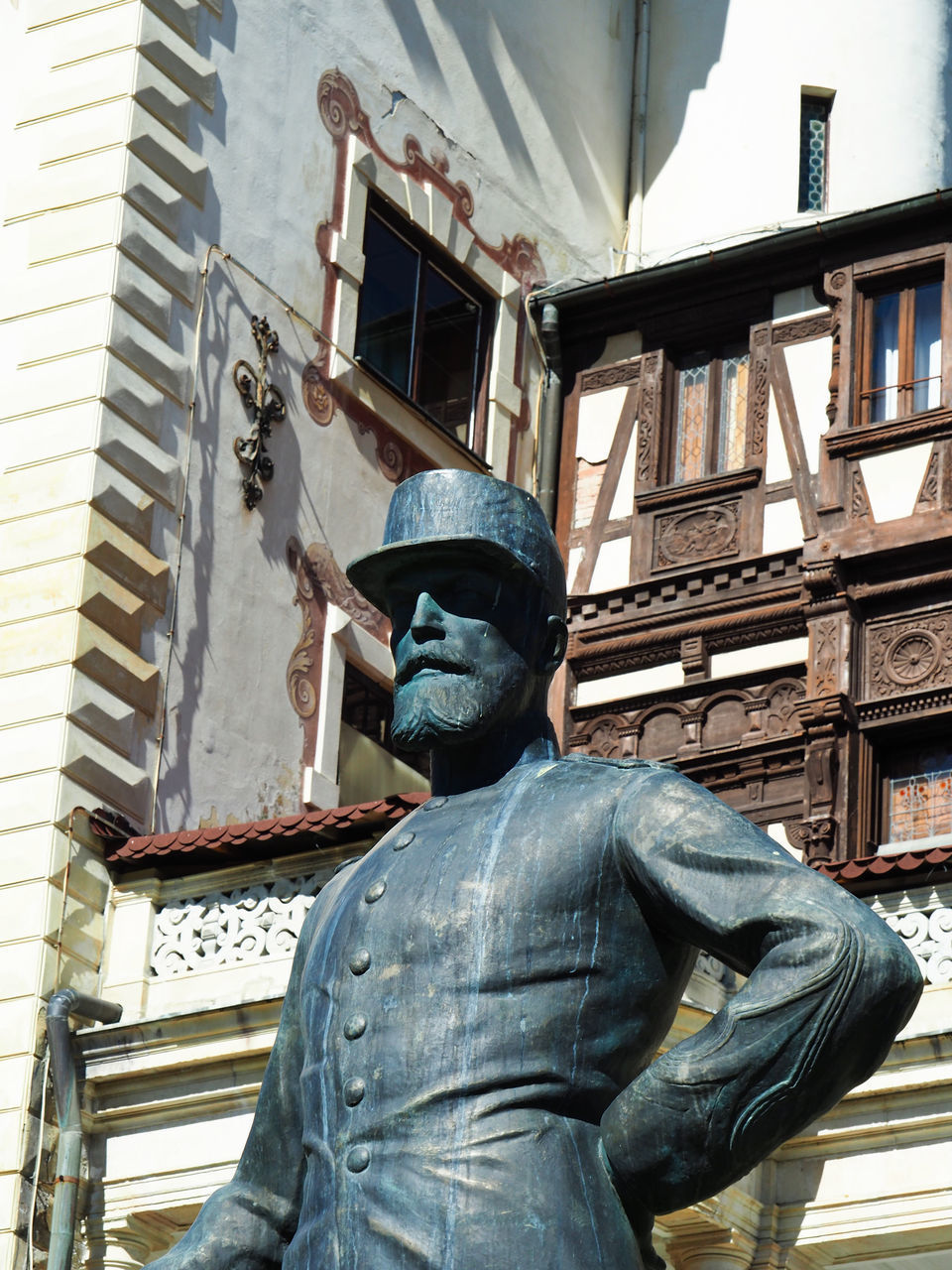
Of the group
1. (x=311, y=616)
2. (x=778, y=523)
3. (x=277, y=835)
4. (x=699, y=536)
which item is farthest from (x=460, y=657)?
(x=699, y=536)

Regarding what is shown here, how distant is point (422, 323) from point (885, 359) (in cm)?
324

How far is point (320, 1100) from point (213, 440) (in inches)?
518

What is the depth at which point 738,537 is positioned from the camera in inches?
767

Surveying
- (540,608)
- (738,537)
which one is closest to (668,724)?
(738,537)

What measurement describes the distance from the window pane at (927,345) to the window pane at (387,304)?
350 centimetres

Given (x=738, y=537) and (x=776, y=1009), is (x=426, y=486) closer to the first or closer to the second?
(x=776, y=1009)

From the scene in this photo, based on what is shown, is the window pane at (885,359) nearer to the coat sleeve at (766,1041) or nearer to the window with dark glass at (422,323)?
the window with dark glass at (422,323)

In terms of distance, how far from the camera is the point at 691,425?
794 inches

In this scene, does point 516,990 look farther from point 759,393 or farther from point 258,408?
point 759,393

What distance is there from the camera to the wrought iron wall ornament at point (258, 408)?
17.2m

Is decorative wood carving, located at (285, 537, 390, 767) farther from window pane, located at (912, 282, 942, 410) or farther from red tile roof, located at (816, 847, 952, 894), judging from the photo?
red tile roof, located at (816, 847, 952, 894)

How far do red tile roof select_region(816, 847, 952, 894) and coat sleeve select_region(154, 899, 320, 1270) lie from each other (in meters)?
9.49

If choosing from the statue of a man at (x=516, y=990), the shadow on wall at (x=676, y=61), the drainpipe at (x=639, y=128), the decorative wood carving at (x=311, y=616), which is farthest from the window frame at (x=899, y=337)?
the statue of a man at (x=516, y=990)

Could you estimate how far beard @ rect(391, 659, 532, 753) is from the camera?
4.29m
